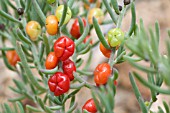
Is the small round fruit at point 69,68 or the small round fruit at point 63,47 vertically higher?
the small round fruit at point 63,47

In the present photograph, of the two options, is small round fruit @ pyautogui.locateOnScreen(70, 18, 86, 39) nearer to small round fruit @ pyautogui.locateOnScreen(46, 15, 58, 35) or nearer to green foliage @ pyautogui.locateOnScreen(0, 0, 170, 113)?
green foliage @ pyautogui.locateOnScreen(0, 0, 170, 113)

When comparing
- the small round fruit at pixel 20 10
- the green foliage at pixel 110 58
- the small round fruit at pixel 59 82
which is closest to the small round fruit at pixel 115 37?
the green foliage at pixel 110 58

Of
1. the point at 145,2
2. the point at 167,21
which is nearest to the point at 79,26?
the point at 167,21

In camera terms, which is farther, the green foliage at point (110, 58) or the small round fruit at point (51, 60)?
the small round fruit at point (51, 60)

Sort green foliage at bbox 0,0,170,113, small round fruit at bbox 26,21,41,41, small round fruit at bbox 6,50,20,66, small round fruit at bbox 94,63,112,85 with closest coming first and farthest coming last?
green foliage at bbox 0,0,170,113 → small round fruit at bbox 94,63,112,85 → small round fruit at bbox 26,21,41,41 → small round fruit at bbox 6,50,20,66

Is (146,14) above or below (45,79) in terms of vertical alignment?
below

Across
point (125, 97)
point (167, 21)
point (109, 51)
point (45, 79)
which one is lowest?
point (125, 97)

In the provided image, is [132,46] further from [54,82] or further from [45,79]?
[45,79]

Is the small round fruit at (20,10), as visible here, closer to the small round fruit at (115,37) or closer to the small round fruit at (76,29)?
the small round fruit at (76,29)

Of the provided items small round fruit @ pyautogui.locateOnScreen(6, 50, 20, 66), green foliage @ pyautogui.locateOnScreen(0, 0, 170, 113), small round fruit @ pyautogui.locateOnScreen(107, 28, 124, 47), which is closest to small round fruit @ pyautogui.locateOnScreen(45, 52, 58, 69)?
green foliage @ pyautogui.locateOnScreen(0, 0, 170, 113)
